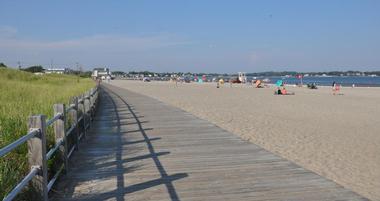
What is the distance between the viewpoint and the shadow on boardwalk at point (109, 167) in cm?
579

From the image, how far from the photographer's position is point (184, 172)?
22.6 feet

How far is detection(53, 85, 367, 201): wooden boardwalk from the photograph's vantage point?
566 centimetres

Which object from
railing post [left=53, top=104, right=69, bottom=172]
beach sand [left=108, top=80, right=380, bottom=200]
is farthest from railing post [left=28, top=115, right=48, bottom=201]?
beach sand [left=108, top=80, right=380, bottom=200]

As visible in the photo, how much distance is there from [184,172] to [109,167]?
119 centimetres

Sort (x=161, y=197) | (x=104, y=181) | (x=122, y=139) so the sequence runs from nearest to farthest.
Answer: (x=161, y=197), (x=104, y=181), (x=122, y=139)

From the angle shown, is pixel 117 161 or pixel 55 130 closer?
pixel 55 130

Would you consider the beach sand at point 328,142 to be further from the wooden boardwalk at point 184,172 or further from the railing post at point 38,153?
the railing post at point 38,153

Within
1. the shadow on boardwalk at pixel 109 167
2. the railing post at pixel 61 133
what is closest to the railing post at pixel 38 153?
the shadow on boardwalk at pixel 109 167

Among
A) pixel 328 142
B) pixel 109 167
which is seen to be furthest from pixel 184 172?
pixel 328 142

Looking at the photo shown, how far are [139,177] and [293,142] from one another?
17.6ft

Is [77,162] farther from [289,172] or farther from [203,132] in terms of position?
[203,132]

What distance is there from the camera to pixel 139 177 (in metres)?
6.55

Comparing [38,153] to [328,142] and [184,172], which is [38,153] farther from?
[328,142]

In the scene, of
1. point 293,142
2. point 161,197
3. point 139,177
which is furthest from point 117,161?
point 293,142
